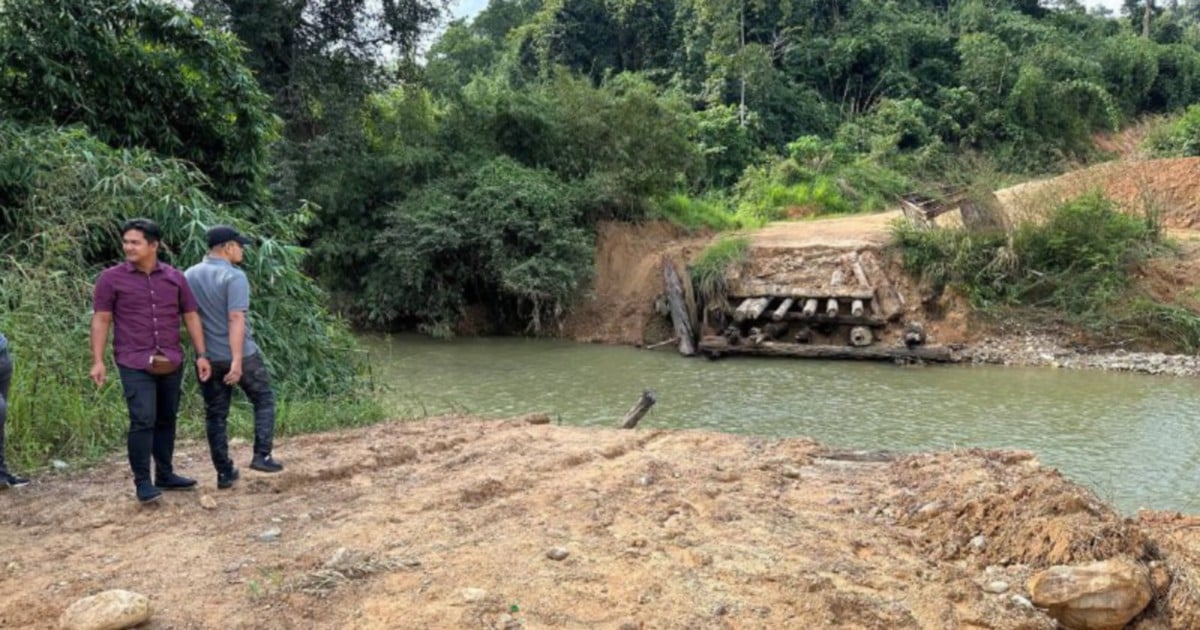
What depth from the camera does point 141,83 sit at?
9367mm

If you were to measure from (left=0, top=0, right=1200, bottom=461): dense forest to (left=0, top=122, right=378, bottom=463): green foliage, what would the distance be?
0.08 ft

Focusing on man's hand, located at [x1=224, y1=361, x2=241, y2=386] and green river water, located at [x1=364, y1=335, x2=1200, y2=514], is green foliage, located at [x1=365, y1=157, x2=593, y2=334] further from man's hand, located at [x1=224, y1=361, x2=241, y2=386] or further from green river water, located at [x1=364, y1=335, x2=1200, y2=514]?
man's hand, located at [x1=224, y1=361, x2=241, y2=386]

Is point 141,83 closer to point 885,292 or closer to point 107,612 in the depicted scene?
point 107,612

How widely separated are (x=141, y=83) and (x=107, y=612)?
809cm

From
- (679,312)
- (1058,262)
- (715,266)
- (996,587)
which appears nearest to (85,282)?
(996,587)

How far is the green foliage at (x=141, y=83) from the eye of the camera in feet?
28.4

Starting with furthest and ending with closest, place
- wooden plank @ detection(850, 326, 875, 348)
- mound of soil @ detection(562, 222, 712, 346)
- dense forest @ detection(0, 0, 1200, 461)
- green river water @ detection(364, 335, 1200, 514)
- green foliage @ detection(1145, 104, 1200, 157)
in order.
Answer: green foliage @ detection(1145, 104, 1200, 157) < mound of soil @ detection(562, 222, 712, 346) < wooden plank @ detection(850, 326, 875, 348) < green river water @ detection(364, 335, 1200, 514) < dense forest @ detection(0, 0, 1200, 461)

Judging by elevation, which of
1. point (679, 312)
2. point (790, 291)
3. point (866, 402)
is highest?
point (790, 291)

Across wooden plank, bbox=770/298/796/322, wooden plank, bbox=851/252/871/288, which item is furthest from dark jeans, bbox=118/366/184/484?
wooden plank, bbox=851/252/871/288

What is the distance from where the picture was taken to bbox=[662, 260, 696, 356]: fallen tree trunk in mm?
14594

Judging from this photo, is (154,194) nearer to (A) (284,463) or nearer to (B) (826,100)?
(A) (284,463)

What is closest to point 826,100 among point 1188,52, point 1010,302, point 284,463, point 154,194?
point 1188,52

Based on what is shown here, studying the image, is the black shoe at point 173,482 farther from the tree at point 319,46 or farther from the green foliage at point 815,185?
the green foliage at point 815,185

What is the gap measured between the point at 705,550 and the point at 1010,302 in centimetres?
1233
